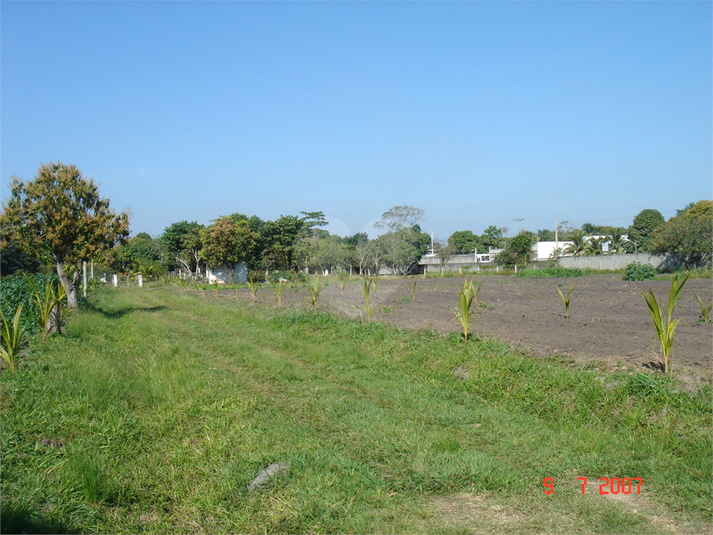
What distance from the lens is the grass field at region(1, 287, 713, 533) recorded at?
10.8 feet

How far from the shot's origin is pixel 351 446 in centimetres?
447

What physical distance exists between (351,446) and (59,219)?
550 inches

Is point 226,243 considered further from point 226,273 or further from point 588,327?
point 588,327

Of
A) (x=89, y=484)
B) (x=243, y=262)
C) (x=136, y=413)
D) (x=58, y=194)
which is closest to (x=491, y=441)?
(x=89, y=484)

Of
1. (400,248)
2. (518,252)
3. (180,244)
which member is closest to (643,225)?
(518,252)

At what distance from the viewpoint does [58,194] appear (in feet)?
49.0

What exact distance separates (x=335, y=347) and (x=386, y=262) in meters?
46.5

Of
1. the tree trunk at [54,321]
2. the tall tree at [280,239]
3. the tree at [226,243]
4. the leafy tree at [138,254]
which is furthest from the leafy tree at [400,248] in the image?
the tree trunk at [54,321]

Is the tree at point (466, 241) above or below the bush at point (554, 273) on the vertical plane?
above

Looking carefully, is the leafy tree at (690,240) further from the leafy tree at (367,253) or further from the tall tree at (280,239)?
the tall tree at (280,239)

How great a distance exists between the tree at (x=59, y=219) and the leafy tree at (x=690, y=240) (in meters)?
38.5

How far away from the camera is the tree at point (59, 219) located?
1468 cm
